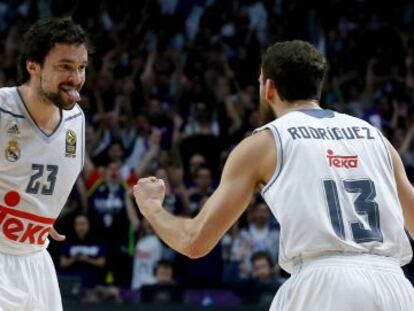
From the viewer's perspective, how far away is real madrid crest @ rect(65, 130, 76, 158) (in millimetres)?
6574

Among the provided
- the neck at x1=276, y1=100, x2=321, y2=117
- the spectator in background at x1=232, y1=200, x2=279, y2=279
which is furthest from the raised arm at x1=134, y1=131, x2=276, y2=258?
the spectator in background at x1=232, y1=200, x2=279, y2=279

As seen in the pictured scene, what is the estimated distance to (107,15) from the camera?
18.0 m

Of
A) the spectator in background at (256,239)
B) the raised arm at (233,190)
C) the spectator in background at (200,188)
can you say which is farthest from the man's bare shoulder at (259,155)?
the spectator in background at (200,188)

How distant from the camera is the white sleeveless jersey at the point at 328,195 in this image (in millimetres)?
4656

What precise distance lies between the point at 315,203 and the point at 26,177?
2.22 meters

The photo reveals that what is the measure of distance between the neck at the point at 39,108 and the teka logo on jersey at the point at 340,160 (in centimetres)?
228

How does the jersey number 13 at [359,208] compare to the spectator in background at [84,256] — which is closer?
the jersey number 13 at [359,208]

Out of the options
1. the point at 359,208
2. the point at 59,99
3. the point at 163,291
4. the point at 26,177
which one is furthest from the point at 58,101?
the point at 163,291

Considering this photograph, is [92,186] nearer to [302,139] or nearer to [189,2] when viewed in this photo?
[189,2]

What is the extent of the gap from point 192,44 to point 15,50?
8.92 ft

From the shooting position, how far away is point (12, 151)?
20.7ft

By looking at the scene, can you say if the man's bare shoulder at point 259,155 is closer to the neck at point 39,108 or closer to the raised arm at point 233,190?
the raised arm at point 233,190

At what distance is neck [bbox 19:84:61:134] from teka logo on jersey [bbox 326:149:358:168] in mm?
2283

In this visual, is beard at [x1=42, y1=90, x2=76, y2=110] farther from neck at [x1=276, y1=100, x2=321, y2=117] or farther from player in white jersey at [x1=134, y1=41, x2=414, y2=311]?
neck at [x1=276, y1=100, x2=321, y2=117]
